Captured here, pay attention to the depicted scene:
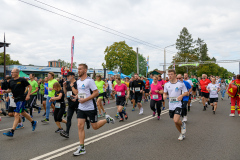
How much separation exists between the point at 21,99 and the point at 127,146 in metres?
3.35

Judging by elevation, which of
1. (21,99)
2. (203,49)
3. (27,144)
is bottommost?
(27,144)

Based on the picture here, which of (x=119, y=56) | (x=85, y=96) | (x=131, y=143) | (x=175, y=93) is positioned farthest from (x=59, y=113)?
(x=119, y=56)

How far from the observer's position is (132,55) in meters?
50.7

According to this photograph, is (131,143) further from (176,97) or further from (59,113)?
(59,113)

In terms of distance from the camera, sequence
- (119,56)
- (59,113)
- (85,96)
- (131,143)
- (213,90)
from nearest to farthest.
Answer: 1. (85,96)
2. (131,143)
3. (59,113)
4. (213,90)
5. (119,56)

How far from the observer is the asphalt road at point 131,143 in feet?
14.1

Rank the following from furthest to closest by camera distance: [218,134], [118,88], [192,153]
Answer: [118,88] < [218,134] < [192,153]

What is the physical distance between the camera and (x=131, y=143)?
5141 mm

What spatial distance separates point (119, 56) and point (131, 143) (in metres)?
44.5

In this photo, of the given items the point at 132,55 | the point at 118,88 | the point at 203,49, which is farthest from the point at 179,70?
the point at 118,88

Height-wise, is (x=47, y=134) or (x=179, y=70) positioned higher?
(x=179, y=70)

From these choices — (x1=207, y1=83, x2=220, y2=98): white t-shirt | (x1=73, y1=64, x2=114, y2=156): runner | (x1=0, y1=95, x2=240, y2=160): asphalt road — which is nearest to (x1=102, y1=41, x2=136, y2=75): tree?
(x1=207, y1=83, x2=220, y2=98): white t-shirt

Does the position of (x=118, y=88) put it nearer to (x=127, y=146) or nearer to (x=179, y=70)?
(x=127, y=146)

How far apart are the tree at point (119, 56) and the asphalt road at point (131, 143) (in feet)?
139
